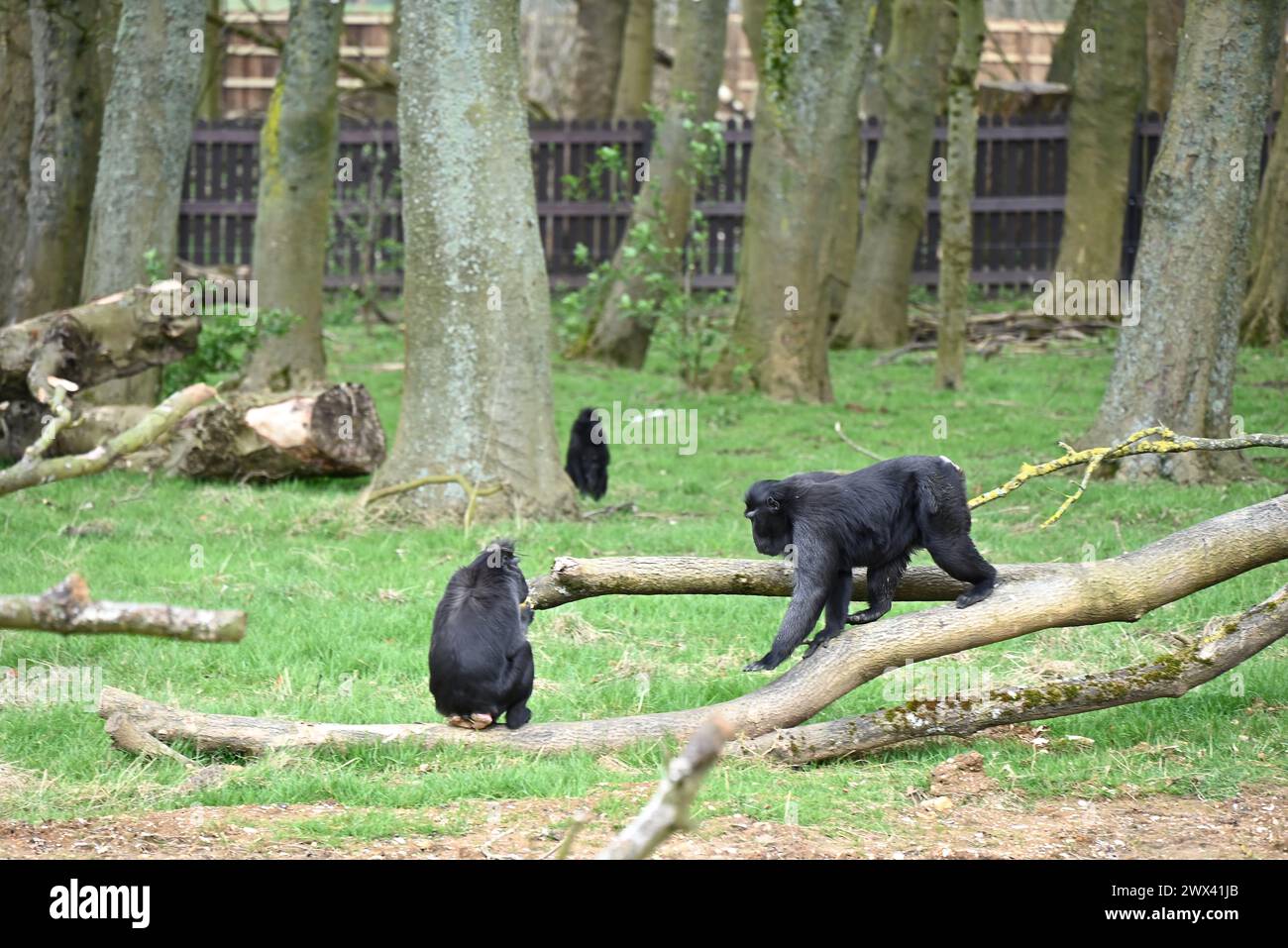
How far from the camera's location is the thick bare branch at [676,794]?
2504 mm

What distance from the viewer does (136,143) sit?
13.5 m

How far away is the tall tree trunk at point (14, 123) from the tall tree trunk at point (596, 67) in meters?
14.7

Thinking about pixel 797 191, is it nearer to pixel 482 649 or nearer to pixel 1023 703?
pixel 1023 703

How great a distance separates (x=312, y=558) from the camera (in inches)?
384

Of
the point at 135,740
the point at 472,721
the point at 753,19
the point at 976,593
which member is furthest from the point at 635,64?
the point at 135,740

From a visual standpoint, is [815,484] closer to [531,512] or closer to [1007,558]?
[1007,558]

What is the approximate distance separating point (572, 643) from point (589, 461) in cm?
419

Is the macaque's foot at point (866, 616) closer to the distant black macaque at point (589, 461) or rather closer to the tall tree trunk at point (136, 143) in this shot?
the distant black macaque at point (589, 461)

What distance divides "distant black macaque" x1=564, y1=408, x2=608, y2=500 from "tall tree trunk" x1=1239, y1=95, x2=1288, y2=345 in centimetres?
1017

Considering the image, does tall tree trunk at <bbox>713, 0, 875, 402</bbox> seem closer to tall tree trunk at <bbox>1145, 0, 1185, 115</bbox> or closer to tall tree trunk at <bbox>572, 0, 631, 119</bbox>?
tall tree trunk at <bbox>1145, 0, 1185, 115</bbox>

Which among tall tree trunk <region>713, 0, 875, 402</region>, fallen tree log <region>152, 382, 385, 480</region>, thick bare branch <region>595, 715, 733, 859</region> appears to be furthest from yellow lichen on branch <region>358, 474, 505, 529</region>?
thick bare branch <region>595, 715, 733, 859</region>

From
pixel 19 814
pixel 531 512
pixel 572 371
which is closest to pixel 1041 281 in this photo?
pixel 572 371

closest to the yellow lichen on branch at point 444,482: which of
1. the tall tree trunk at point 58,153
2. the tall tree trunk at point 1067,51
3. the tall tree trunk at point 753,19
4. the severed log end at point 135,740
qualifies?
the severed log end at point 135,740

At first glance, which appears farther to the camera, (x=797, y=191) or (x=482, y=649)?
(x=797, y=191)
